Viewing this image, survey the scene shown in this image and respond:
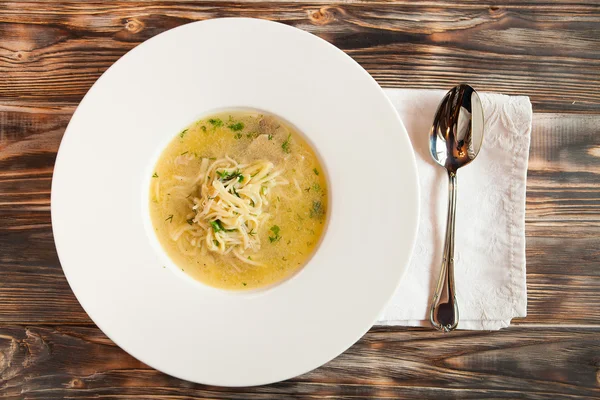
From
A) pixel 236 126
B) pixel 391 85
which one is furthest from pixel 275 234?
pixel 391 85

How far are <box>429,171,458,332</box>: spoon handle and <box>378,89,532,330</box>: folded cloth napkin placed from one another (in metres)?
0.04

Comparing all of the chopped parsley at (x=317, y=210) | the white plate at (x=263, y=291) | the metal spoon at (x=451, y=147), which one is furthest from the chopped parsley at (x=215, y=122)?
the metal spoon at (x=451, y=147)

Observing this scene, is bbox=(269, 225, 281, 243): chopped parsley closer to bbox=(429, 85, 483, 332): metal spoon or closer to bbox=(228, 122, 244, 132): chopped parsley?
bbox=(228, 122, 244, 132): chopped parsley

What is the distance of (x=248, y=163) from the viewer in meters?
2.15

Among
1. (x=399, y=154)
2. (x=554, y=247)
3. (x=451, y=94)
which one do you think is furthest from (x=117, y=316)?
(x=554, y=247)

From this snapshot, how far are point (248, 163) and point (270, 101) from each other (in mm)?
307

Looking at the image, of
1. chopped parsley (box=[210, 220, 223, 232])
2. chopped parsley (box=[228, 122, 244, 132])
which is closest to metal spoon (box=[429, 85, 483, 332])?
chopped parsley (box=[228, 122, 244, 132])

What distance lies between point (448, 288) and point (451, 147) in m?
0.62

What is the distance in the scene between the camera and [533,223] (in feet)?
7.75

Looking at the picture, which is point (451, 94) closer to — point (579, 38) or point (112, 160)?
point (579, 38)

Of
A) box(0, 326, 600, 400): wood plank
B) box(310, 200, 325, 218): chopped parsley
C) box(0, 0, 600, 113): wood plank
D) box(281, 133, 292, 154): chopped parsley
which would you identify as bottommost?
box(0, 326, 600, 400): wood plank

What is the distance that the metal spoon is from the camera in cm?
214

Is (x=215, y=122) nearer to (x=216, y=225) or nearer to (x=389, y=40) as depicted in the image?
(x=216, y=225)

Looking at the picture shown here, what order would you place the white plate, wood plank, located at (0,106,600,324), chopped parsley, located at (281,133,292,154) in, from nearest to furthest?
the white plate
chopped parsley, located at (281,133,292,154)
wood plank, located at (0,106,600,324)
